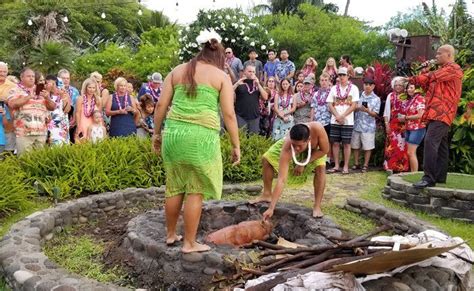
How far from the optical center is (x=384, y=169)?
9531 mm

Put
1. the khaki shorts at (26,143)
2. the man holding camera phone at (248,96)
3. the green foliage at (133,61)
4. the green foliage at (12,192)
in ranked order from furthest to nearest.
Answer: the green foliage at (133,61) < the man holding camera phone at (248,96) < the khaki shorts at (26,143) < the green foliage at (12,192)

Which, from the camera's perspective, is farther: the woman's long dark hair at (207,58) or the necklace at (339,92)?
the necklace at (339,92)

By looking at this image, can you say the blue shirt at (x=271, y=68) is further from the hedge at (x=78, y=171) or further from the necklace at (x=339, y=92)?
the hedge at (x=78, y=171)

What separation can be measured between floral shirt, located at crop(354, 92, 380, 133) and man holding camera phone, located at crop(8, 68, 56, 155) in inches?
209

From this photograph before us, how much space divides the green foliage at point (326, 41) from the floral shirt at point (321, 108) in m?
9.18

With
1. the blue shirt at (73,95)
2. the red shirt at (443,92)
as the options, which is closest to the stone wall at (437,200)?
the red shirt at (443,92)

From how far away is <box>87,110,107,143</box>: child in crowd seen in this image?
8.88 m

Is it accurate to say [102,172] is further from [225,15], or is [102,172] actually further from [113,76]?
[113,76]

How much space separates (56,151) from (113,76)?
577 inches

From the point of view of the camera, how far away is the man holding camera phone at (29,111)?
7.65 metres

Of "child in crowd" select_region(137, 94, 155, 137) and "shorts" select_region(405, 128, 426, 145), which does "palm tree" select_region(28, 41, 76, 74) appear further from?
"shorts" select_region(405, 128, 426, 145)

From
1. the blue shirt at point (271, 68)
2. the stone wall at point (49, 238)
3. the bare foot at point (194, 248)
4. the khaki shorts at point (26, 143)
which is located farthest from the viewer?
the blue shirt at point (271, 68)

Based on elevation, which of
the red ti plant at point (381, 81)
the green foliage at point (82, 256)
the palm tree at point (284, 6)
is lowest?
the green foliage at point (82, 256)

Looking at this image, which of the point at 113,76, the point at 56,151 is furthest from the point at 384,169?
the point at 113,76
